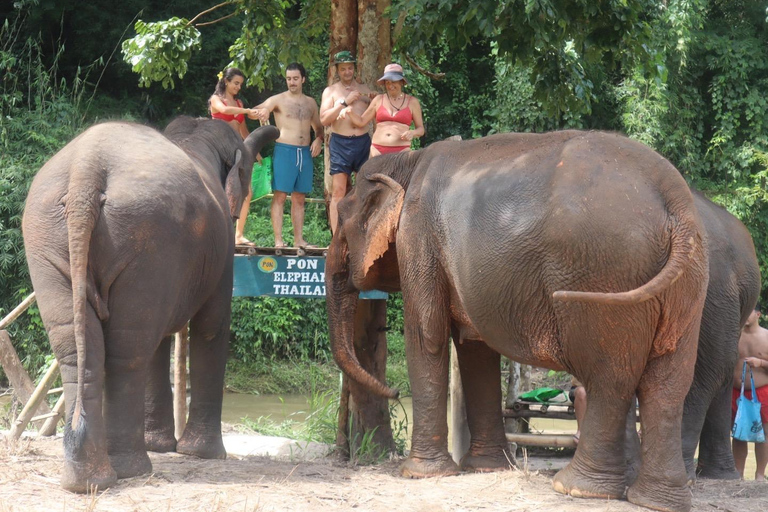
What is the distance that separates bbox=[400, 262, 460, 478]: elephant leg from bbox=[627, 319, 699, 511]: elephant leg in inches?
52.7

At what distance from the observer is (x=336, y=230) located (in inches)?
274

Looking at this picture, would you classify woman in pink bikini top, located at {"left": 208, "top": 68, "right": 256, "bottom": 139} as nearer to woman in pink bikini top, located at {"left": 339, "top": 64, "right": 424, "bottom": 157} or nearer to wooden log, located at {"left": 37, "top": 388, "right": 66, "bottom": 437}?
woman in pink bikini top, located at {"left": 339, "top": 64, "right": 424, "bottom": 157}

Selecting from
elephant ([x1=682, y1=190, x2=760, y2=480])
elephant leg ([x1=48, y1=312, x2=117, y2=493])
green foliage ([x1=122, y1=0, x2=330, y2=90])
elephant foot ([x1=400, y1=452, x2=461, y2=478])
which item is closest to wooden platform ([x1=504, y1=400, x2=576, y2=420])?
elephant ([x1=682, y1=190, x2=760, y2=480])

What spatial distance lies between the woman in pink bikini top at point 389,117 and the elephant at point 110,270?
203 cm

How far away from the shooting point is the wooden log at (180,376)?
824cm

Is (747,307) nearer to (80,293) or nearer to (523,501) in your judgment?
(523,501)

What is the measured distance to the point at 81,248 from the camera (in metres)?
5.09

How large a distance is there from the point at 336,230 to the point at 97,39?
1135 centimetres

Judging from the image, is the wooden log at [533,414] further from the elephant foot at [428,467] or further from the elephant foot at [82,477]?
the elephant foot at [82,477]

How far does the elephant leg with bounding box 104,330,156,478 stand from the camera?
17.6 ft

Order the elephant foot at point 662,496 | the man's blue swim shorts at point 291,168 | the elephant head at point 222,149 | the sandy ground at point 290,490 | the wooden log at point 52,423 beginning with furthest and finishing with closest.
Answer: the man's blue swim shorts at point 291,168 < the elephant head at point 222,149 < the wooden log at point 52,423 < the elephant foot at point 662,496 < the sandy ground at point 290,490

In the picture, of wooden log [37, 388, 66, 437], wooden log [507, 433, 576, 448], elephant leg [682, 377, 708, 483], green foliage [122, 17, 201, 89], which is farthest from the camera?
green foliage [122, 17, 201, 89]

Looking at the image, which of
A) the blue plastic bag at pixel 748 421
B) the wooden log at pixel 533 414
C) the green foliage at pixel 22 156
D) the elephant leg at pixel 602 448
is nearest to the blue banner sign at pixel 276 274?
the wooden log at pixel 533 414

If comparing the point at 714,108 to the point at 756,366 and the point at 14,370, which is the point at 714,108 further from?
the point at 14,370
